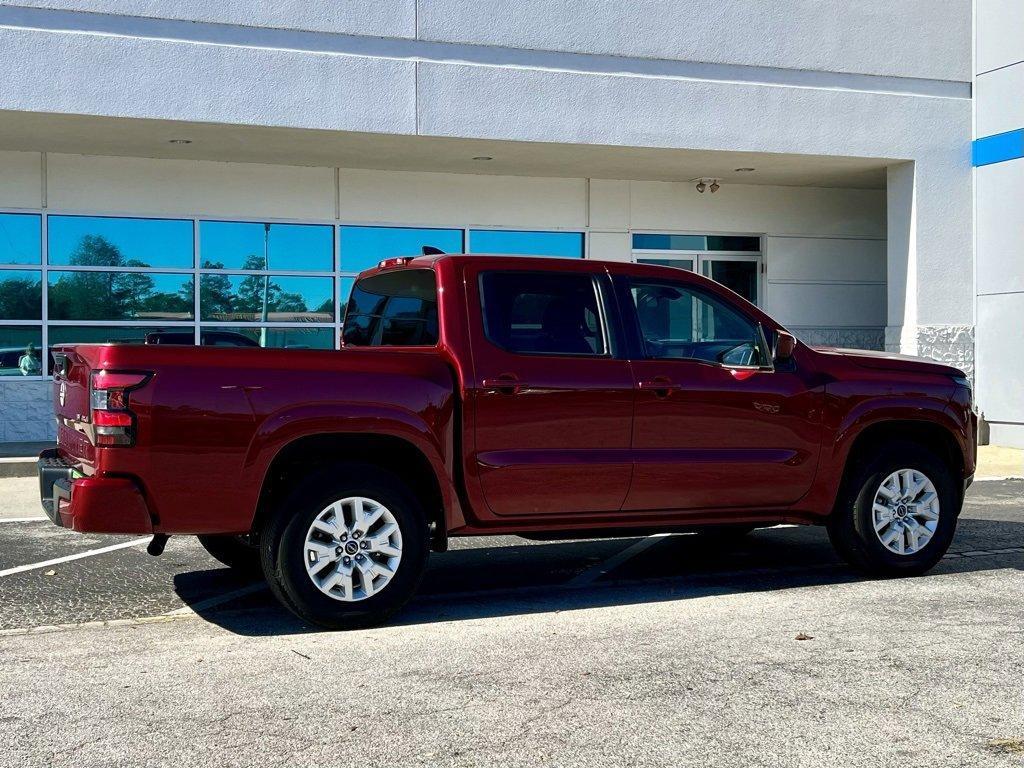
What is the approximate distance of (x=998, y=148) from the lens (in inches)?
634

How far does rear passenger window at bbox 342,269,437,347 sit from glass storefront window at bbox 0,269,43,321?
29.6 ft

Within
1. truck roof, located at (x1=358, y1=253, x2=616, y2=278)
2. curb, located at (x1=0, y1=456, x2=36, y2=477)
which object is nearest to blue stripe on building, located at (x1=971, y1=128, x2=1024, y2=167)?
truck roof, located at (x1=358, y1=253, x2=616, y2=278)

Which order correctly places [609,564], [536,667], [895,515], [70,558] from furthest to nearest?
[70,558]
[609,564]
[895,515]
[536,667]

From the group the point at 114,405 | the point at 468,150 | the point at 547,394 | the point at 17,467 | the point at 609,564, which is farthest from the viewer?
the point at 468,150

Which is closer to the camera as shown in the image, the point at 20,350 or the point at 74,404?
the point at 74,404

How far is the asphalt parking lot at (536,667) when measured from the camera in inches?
169

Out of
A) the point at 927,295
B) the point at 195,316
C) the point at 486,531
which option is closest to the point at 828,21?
the point at 927,295

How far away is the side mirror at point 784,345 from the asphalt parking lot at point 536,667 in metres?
1.34

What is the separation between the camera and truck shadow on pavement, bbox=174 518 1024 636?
6.57 m

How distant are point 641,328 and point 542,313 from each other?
0.57 metres

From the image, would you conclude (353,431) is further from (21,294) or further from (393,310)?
(21,294)

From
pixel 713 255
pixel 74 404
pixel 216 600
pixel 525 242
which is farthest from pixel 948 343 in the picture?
pixel 74 404

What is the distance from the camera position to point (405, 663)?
17.7ft

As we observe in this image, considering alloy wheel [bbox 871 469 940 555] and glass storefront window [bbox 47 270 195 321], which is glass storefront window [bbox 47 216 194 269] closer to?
glass storefront window [bbox 47 270 195 321]
